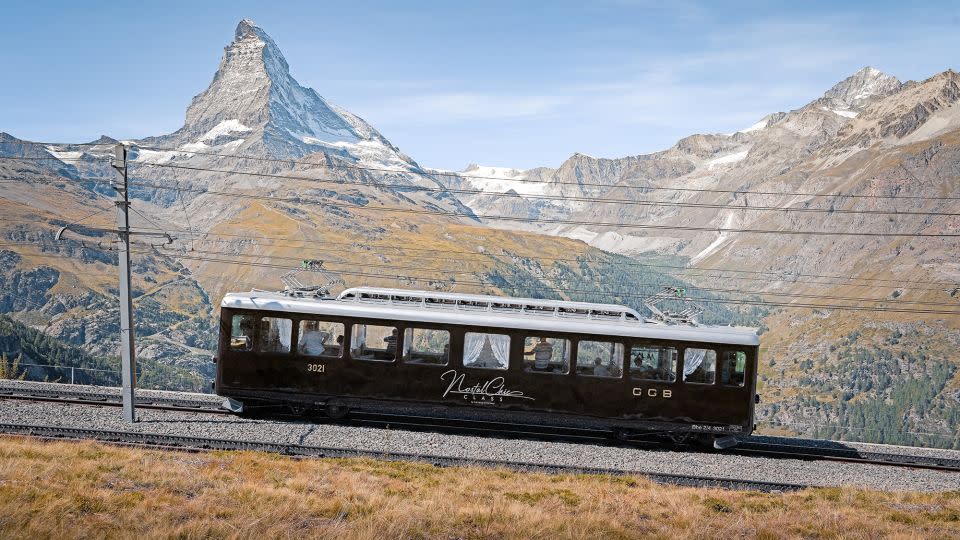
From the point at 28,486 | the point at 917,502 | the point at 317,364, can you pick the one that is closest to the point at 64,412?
the point at 317,364

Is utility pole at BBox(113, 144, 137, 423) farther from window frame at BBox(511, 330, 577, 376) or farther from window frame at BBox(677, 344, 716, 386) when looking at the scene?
window frame at BBox(677, 344, 716, 386)

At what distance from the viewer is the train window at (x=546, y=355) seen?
2495 cm

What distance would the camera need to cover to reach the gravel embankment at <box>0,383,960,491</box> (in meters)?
22.8

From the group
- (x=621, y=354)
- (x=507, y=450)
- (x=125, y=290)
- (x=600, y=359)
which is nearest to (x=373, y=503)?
(x=507, y=450)

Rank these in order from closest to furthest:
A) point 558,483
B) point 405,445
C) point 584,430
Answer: point 558,483 → point 405,445 → point 584,430

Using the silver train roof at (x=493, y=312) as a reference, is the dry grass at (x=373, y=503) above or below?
below

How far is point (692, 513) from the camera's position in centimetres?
1725

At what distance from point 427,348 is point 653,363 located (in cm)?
676

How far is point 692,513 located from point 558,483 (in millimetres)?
3589

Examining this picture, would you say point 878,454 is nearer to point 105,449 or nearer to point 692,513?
point 692,513

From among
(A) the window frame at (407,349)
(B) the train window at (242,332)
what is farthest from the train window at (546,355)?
(B) the train window at (242,332)

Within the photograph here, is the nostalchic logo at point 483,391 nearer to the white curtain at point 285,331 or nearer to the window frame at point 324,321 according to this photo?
the window frame at point 324,321

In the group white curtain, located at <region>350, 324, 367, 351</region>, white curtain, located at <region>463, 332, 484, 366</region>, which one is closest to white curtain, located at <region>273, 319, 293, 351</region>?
white curtain, located at <region>350, 324, 367, 351</region>

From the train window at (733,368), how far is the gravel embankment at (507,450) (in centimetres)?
221
